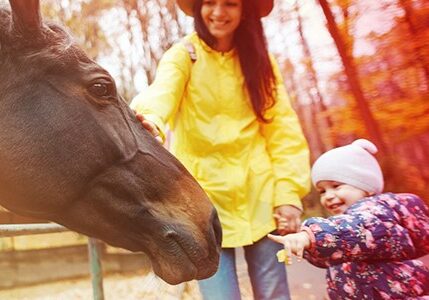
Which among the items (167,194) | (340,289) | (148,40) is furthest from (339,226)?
(148,40)

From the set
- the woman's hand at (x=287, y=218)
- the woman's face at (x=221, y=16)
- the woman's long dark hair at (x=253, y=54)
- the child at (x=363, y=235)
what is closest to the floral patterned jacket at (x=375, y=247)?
the child at (x=363, y=235)

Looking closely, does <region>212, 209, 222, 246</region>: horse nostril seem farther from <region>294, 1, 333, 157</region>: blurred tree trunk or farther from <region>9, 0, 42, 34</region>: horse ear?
<region>294, 1, 333, 157</region>: blurred tree trunk

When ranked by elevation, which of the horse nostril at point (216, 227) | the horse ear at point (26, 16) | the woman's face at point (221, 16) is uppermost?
the horse ear at point (26, 16)

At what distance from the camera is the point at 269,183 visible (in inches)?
39.0

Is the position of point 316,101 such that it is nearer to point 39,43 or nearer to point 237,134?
point 237,134

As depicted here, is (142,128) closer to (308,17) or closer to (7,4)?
(7,4)

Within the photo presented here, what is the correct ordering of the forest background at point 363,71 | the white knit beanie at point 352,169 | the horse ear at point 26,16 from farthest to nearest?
the forest background at point 363,71 < the white knit beanie at point 352,169 < the horse ear at point 26,16

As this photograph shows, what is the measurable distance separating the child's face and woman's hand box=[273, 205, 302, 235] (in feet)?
0.21

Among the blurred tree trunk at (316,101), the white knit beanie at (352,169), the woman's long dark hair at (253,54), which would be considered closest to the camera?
the white knit beanie at (352,169)

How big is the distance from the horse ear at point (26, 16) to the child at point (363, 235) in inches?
18.1

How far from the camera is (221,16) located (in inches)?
38.9

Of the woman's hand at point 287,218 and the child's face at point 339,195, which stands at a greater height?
the child's face at point 339,195

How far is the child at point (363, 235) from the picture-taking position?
30.7 inches

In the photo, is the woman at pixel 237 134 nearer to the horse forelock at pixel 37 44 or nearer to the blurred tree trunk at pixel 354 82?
the horse forelock at pixel 37 44
